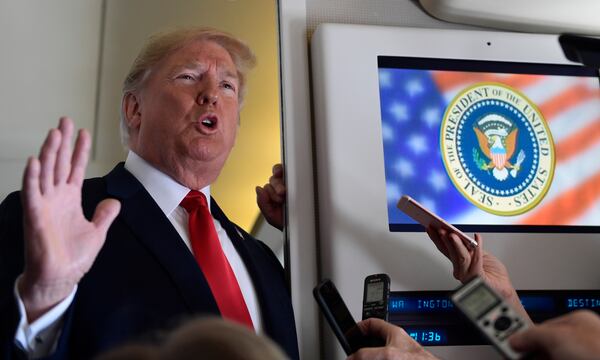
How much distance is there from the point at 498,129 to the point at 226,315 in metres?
1.02

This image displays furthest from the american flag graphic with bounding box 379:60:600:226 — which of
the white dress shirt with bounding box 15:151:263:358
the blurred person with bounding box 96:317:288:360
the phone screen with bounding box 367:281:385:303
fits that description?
the blurred person with bounding box 96:317:288:360

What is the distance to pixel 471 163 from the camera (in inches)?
86.0

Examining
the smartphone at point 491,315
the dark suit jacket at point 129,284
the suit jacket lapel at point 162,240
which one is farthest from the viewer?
the suit jacket lapel at point 162,240

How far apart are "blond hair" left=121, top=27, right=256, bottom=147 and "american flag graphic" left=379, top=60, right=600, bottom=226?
40 cm

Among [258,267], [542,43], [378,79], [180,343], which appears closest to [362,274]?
[258,267]

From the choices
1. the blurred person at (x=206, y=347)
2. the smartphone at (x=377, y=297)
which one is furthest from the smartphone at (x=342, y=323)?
the blurred person at (x=206, y=347)

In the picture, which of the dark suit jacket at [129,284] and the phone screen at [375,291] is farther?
the phone screen at [375,291]

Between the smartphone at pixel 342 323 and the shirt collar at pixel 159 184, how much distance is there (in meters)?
0.48

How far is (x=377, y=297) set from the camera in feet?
5.71

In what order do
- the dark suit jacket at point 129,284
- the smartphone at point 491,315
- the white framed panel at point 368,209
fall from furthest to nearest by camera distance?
the white framed panel at point 368,209, the dark suit jacket at point 129,284, the smartphone at point 491,315

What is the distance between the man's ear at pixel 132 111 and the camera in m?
2.05

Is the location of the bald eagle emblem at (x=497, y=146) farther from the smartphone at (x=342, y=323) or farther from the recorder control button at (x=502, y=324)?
the recorder control button at (x=502, y=324)

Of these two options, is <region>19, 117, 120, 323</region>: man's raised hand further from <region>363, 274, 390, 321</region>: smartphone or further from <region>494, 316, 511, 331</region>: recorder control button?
<region>494, 316, 511, 331</region>: recorder control button

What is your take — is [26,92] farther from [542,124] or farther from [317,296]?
[542,124]
